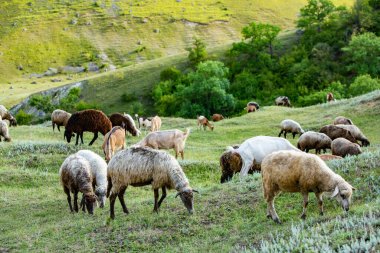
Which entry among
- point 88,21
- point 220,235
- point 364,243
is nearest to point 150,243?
point 220,235

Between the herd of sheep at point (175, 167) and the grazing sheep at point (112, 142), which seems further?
the grazing sheep at point (112, 142)

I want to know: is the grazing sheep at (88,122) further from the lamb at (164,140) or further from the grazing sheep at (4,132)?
the grazing sheep at (4,132)

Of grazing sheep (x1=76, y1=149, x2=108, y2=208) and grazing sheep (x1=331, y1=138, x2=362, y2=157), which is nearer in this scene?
grazing sheep (x1=76, y1=149, x2=108, y2=208)

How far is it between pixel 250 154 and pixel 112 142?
6.73m

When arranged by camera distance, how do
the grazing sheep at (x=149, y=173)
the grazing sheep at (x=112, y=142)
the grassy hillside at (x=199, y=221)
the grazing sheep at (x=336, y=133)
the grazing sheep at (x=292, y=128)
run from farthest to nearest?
1. the grazing sheep at (x=292, y=128)
2. the grazing sheep at (x=336, y=133)
3. the grazing sheep at (x=112, y=142)
4. the grazing sheep at (x=149, y=173)
5. the grassy hillside at (x=199, y=221)

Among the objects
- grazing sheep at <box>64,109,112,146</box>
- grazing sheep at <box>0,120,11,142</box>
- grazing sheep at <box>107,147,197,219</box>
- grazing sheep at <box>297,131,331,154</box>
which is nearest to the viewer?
grazing sheep at <box>107,147,197,219</box>

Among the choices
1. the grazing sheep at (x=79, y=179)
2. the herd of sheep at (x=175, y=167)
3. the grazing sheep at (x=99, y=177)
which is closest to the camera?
the herd of sheep at (x=175, y=167)

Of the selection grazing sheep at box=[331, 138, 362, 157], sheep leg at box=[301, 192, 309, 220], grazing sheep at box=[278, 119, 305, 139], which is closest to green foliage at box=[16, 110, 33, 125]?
grazing sheep at box=[278, 119, 305, 139]

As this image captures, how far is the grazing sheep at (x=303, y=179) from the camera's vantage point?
9617 millimetres

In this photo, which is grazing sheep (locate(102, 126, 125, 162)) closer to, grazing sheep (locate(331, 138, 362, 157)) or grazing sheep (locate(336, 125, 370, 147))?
grazing sheep (locate(331, 138, 362, 157))

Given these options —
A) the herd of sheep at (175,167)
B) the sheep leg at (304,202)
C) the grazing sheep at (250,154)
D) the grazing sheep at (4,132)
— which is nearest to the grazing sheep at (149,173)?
the herd of sheep at (175,167)

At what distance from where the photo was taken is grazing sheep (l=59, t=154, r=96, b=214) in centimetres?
1359

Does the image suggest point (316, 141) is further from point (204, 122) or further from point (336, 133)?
point (204, 122)

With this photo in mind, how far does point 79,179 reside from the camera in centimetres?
1383
